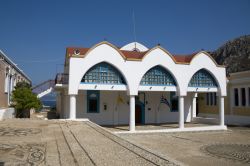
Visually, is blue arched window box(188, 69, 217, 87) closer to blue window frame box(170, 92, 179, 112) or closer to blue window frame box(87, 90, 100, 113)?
blue window frame box(170, 92, 179, 112)

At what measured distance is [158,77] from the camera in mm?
22531

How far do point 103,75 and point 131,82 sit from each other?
7.57ft

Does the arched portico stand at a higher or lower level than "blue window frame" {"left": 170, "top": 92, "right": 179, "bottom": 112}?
higher

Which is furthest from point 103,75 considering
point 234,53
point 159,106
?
point 234,53

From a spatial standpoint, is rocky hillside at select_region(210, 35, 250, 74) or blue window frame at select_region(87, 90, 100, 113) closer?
blue window frame at select_region(87, 90, 100, 113)

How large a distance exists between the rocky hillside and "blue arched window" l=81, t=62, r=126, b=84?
141 feet

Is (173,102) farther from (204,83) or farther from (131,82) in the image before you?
(131,82)

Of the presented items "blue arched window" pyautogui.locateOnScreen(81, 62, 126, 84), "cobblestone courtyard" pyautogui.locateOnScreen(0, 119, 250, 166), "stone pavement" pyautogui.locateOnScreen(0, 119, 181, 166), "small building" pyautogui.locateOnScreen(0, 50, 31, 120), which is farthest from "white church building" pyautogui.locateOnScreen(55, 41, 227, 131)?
"stone pavement" pyautogui.locateOnScreen(0, 119, 181, 166)

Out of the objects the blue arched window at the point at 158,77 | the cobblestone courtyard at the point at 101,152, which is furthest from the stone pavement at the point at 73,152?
the blue arched window at the point at 158,77

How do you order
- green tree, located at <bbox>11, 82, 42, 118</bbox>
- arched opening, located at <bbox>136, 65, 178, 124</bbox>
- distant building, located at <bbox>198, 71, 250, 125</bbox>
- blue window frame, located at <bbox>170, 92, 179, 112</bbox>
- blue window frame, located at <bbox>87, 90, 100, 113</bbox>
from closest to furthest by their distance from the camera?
green tree, located at <bbox>11, 82, 42, 118</bbox>
blue window frame, located at <bbox>87, 90, 100, 113</bbox>
arched opening, located at <bbox>136, 65, 178, 124</bbox>
distant building, located at <bbox>198, 71, 250, 125</bbox>
blue window frame, located at <bbox>170, 92, 179, 112</bbox>

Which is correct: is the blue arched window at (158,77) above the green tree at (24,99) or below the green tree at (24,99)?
above

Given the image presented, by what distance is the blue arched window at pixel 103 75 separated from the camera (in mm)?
20438

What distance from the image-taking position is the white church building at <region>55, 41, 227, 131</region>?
20109mm

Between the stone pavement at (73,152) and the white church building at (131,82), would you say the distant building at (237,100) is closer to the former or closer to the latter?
the white church building at (131,82)
